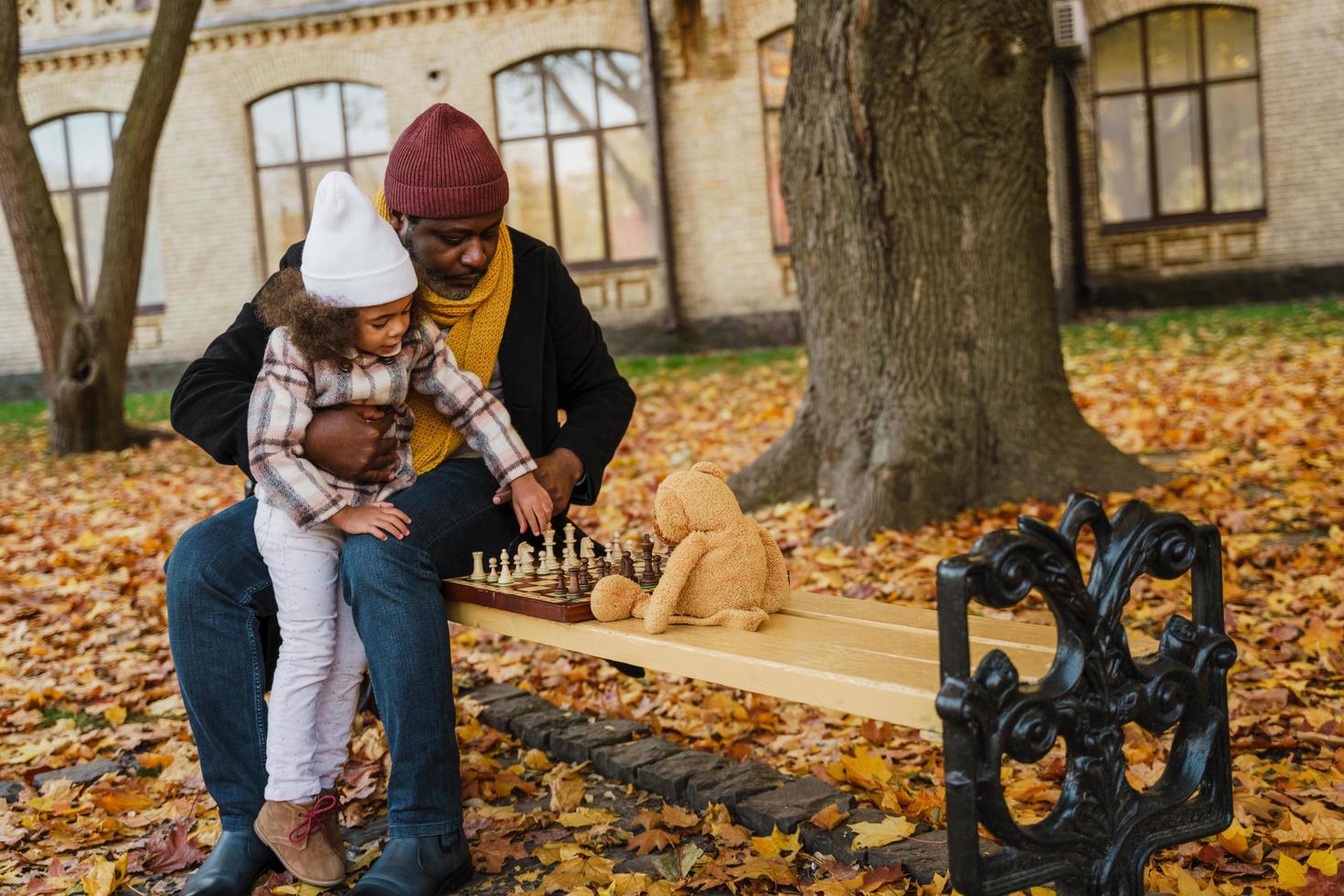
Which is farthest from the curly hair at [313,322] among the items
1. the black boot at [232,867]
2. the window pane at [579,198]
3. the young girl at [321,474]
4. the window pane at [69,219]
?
the window pane at [69,219]

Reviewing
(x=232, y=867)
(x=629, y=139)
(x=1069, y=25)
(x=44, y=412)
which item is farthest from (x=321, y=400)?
(x=1069, y=25)

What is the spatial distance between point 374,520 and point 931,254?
3.43 m

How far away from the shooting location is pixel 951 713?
6.53 ft

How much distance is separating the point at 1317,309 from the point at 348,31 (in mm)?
12628

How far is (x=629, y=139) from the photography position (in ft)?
58.0

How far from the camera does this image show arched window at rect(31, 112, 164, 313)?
1895 centimetres

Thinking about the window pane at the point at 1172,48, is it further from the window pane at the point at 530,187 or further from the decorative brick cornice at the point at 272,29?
the window pane at the point at 530,187

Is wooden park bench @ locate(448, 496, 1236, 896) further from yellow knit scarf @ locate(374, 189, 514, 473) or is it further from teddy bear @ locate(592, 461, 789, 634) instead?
yellow knit scarf @ locate(374, 189, 514, 473)

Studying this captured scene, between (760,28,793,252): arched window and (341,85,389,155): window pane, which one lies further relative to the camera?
(341,85,389,155): window pane

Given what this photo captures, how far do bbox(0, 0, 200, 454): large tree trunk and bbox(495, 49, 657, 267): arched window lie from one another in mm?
6593

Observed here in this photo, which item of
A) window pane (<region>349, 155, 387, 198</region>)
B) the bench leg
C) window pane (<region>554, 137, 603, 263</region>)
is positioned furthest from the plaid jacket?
window pane (<region>349, 155, 387, 198</region>)

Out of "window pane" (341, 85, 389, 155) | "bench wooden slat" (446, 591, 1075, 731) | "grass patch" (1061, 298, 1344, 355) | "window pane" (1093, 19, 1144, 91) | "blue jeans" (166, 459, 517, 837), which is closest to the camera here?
"bench wooden slat" (446, 591, 1075, 731)

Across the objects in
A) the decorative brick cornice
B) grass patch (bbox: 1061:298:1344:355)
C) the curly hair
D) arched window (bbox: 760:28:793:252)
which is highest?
the decorative brick cornice

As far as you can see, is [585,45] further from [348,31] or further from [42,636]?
[42,636]
